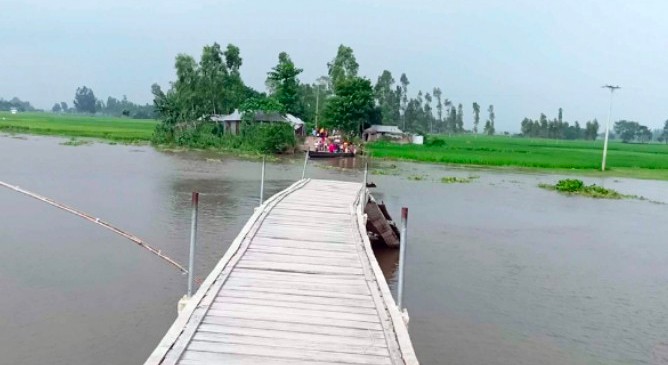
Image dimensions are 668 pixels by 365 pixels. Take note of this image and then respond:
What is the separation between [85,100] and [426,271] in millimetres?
159008

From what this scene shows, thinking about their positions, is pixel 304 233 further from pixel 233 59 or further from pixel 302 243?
pixel 233 59

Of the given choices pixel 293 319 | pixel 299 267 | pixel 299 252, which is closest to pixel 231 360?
pixel 293 319

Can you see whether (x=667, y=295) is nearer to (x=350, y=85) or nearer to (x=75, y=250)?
(x=75, y=250)

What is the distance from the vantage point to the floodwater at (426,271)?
26.6ft

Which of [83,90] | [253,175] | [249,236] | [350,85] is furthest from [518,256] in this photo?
[83,90]

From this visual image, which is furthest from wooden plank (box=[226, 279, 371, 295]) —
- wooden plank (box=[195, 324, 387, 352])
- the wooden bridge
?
wooden plank (box=[195, 324, 387, 352])

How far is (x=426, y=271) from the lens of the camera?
11.8 meters

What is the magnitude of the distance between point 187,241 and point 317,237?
4.95m

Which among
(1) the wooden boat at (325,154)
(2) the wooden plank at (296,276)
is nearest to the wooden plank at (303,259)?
(2) the wooden plank at (296,276)

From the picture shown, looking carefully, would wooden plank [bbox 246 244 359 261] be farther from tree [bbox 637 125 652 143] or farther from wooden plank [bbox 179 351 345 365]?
tree [bbox 637 125 652 143]

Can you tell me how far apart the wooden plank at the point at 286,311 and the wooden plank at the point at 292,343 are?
0.55 m

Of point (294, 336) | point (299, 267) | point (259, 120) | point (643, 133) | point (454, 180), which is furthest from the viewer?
point (643, 133)

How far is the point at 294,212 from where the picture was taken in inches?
418

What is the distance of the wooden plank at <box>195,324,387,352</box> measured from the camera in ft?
16.7
